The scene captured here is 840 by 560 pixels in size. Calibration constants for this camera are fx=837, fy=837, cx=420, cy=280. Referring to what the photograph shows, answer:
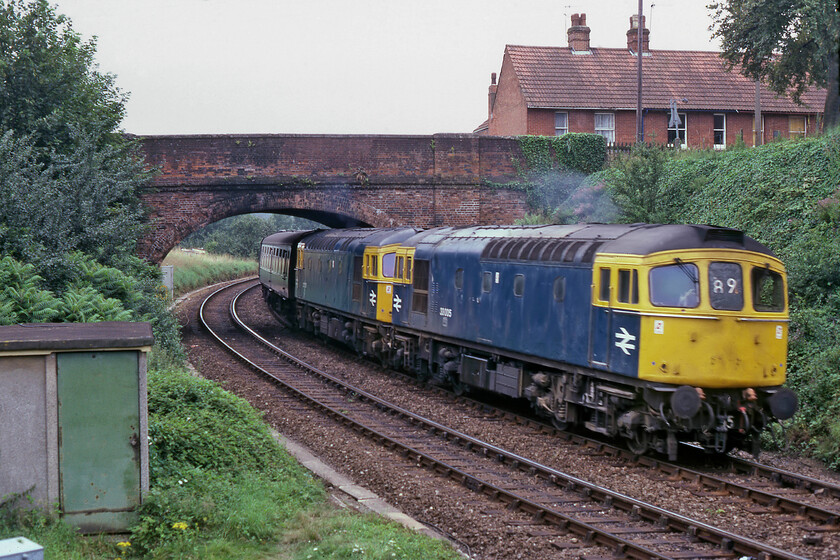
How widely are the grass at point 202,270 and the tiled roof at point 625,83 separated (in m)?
21.4

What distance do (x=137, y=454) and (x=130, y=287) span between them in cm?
1149

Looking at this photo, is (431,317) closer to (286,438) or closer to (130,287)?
(286,438)

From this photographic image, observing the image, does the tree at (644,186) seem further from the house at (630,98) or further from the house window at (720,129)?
the house window at (720,129)

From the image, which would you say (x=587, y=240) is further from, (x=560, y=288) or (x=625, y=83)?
(x=625, y=83)

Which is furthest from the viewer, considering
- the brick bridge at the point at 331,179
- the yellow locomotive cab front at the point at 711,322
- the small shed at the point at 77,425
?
the brick bridge at the point at 331,179

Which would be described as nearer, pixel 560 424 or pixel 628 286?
pixel 628 286

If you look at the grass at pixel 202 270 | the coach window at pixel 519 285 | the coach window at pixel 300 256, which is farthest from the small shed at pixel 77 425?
the grass at pixel 202 270

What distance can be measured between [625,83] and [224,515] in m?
31.3

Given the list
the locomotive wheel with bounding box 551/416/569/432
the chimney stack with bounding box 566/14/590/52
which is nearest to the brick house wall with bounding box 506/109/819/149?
the chimney stack with bounding box 566/14/590/52

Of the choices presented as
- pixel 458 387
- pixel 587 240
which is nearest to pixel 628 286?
pixel 587 240

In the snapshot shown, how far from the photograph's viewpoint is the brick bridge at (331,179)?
26.6 meters

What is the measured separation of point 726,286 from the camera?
34.0ft

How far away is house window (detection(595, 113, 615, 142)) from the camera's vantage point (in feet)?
112

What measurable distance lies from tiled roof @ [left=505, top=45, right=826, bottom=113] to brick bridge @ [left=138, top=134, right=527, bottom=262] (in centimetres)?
665
